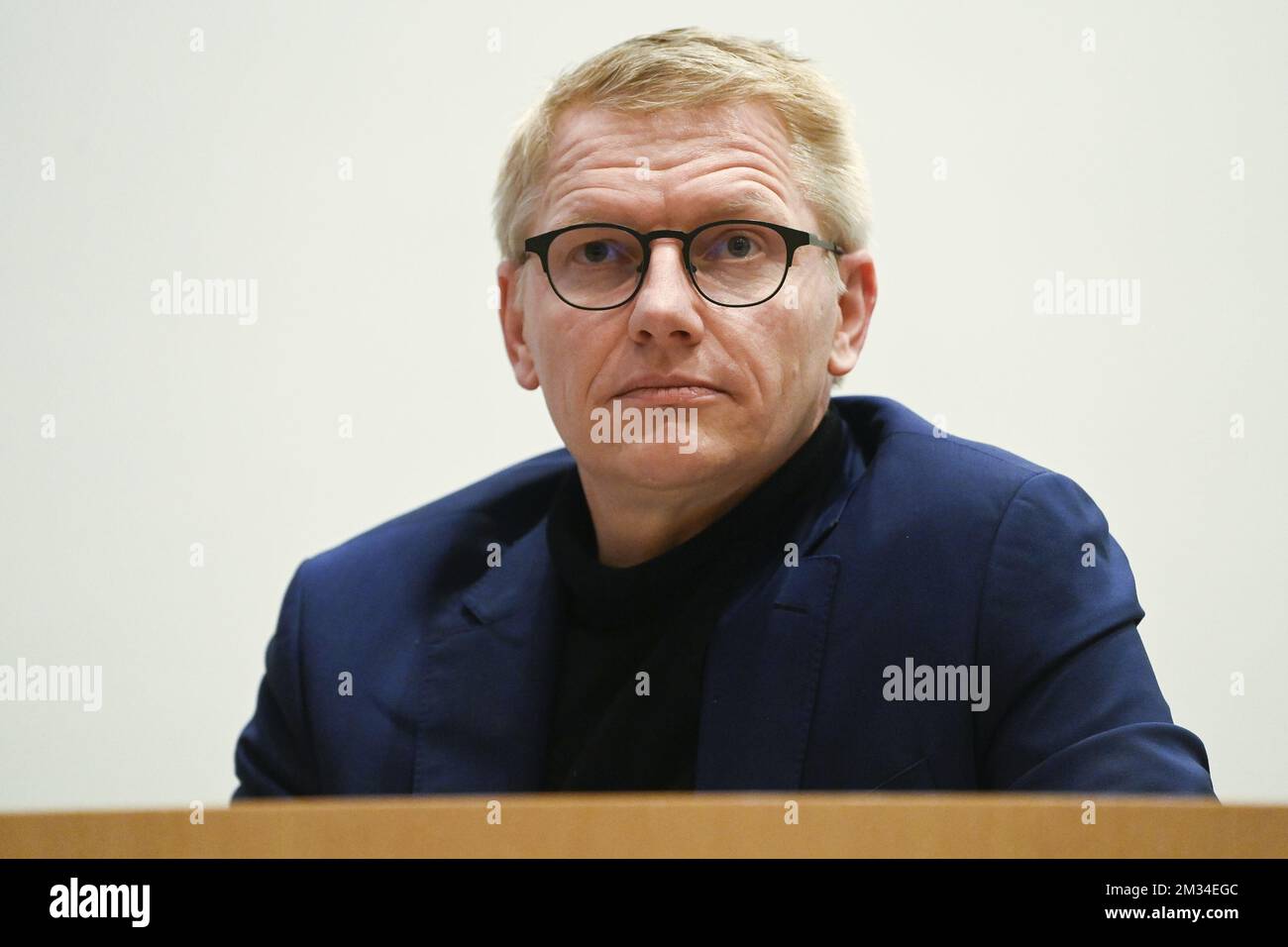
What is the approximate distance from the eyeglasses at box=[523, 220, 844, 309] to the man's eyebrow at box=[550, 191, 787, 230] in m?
0.01

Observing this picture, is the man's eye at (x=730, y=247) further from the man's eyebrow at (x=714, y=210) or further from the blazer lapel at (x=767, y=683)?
the blazer lapel at (x=767, y=683)

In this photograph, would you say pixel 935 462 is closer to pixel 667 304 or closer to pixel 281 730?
pixel 667 304

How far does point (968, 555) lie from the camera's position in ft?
5.46

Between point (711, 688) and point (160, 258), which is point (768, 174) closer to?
point (711, 688)

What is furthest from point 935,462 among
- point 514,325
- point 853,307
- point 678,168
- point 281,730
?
point 281,730

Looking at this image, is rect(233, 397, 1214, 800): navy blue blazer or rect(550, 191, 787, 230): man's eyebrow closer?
rect(233, 397, 1214, 800): navy blue blazer

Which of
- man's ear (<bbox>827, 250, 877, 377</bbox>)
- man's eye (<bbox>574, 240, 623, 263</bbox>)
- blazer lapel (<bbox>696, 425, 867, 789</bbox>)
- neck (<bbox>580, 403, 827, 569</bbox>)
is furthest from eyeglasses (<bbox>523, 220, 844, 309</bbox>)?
blazer lapel (<bbox>696, 425, 867, 789</bbox>)

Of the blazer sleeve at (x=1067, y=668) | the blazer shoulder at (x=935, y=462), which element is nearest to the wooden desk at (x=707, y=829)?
the blazer sleeve at (x=1067, y=668)

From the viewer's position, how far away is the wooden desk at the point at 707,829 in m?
1.40

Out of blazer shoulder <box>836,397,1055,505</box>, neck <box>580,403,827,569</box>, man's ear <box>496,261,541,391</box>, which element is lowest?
neck <box>580,403,827,569</box>

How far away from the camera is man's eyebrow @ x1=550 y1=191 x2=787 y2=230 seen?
5.67ft

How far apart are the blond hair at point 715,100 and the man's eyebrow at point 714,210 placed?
8 cm

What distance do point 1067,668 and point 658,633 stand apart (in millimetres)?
574

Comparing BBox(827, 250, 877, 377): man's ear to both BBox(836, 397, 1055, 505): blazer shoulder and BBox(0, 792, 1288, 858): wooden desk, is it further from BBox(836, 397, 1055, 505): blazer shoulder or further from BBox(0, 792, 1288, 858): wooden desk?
BBox(0, 792, 1288, 858): wooden desk
